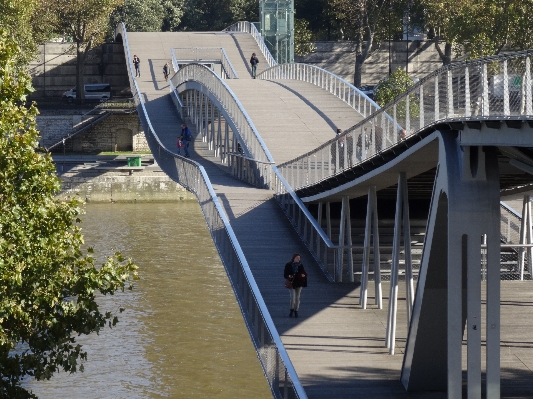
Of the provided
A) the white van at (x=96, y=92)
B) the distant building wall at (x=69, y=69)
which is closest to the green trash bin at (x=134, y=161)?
the white van at (x=96, y=92)

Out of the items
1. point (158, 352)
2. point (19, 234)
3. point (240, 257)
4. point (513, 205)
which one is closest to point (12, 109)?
point (19, 234)

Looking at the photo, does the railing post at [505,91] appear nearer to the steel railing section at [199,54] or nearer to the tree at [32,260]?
the tree at [32,260]

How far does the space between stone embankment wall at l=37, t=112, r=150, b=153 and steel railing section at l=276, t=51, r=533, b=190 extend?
112 feet

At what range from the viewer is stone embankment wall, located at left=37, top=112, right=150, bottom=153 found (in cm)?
5478

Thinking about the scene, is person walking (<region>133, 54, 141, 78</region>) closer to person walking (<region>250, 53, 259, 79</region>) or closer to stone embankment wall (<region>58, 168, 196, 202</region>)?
stone embankment wall (<region>58, 168, 196, 202</region>)

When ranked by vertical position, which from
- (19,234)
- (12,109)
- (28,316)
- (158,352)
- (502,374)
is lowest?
(158,352)

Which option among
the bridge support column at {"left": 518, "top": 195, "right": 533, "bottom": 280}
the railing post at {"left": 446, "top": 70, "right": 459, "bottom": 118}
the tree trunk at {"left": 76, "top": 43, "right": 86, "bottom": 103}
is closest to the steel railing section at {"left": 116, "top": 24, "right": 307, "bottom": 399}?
the railing post at {"left": 446, "top": 70, "right": 459, "bottom": 118}

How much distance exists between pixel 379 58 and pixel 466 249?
48.0 metres

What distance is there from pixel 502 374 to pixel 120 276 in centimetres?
557

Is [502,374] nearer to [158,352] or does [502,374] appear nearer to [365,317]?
[365,317]

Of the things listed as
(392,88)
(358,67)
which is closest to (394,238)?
(392,88)

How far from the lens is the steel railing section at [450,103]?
43.2ft

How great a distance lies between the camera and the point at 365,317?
19578mm

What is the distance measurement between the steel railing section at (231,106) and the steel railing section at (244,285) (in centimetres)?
182
